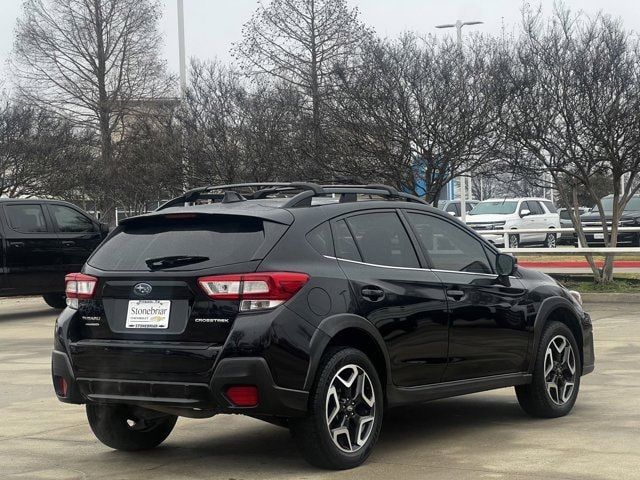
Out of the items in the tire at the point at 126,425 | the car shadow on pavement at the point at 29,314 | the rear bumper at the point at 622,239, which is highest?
the rear bumper at the point at 622,239

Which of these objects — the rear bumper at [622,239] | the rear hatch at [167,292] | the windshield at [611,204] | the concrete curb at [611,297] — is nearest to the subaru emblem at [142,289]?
the rear hatch at [167,292]

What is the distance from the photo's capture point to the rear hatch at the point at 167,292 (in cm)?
636

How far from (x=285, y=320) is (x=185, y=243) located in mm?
841

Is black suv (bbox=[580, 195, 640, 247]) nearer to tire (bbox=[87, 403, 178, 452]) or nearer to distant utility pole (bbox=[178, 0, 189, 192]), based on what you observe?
distant utility pole (bbox=[178, 0, 189, 192])

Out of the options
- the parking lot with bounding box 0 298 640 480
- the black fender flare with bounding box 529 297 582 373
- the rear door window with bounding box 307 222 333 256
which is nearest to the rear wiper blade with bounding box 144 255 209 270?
the rear door window with bounding box 307 222 333 256

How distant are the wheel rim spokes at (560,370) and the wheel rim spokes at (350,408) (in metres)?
1.91

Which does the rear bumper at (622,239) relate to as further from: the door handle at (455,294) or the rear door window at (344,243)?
the rear door window at (344,243)

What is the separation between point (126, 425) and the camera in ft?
24.0

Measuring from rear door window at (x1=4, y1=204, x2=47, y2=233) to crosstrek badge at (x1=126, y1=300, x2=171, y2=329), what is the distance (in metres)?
11.8

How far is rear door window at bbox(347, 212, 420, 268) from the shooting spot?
23.2ft

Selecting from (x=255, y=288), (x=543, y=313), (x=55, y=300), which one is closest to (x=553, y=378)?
(x=543, y=313)

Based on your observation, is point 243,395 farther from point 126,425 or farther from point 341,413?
point 126,425

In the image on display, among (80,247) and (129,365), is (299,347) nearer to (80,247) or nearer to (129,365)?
(129,365)

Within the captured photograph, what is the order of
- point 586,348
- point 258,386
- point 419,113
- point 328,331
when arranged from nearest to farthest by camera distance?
point 258,386 < point 328,331 < point 586,348 < point 419,113
